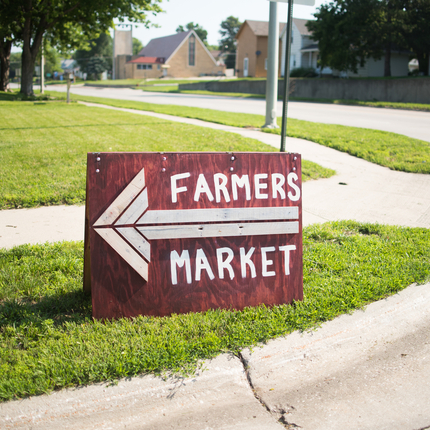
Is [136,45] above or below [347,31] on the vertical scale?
above

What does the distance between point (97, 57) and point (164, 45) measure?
566 inches

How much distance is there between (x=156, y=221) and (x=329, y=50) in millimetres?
35847

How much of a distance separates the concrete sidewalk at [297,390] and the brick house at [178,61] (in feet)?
291

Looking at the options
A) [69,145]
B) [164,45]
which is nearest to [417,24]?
[69,145]

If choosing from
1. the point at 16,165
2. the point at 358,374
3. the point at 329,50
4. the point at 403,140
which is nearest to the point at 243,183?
the point at 358,374

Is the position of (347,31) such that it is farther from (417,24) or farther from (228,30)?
(228,30)

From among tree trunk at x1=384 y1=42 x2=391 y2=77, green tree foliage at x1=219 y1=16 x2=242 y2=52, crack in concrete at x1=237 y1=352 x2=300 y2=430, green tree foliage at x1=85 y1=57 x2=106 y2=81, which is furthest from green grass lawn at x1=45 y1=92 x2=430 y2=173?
green tree foliage at x1=219 y1=16 x2=242 y2=52

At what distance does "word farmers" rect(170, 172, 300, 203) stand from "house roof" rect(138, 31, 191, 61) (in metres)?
90.1

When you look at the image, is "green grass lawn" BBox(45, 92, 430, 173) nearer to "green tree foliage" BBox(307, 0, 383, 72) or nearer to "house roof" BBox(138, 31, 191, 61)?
"green tree foliage" BBox(307, 0, 383, 72)

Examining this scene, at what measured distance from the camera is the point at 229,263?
132 inches

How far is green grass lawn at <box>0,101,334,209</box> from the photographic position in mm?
6316

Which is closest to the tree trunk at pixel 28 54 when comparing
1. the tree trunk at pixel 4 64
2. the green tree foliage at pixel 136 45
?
the tree trunk at pixel 4 64

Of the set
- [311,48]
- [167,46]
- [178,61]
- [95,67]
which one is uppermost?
[167,46]

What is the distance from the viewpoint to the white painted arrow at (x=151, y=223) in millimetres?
3119
